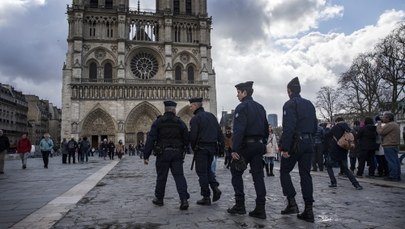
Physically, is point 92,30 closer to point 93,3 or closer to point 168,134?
point 93,3

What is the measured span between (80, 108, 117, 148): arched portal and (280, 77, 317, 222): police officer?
38.2 m

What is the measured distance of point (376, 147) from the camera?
10234 millimetres

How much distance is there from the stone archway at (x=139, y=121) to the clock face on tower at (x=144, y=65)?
4164 mm

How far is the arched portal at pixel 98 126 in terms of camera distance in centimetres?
4169

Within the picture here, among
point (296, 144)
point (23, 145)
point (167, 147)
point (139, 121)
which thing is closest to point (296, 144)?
point (296, 144)

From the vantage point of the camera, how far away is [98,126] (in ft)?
139

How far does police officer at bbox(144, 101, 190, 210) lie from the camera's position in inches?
240

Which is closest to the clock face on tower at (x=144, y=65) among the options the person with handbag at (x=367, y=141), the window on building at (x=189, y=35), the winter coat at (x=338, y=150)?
the window on building at (x=189, y=35)

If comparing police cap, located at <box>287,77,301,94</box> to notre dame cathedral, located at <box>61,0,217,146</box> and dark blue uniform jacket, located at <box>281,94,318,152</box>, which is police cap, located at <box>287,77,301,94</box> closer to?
dark blue uniform jacket, located at <box>281,94,318,152</box>

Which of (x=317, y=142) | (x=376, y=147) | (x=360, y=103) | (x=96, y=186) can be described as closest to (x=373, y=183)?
(x=376, y=147)

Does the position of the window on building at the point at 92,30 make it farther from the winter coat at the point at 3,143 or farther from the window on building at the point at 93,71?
the winter coat at the point at 3,143

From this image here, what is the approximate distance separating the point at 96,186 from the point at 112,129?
34198 mm

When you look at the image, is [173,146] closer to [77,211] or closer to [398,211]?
[77,211]

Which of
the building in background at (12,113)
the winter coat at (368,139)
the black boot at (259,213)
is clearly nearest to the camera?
the black boot at (259,213)
